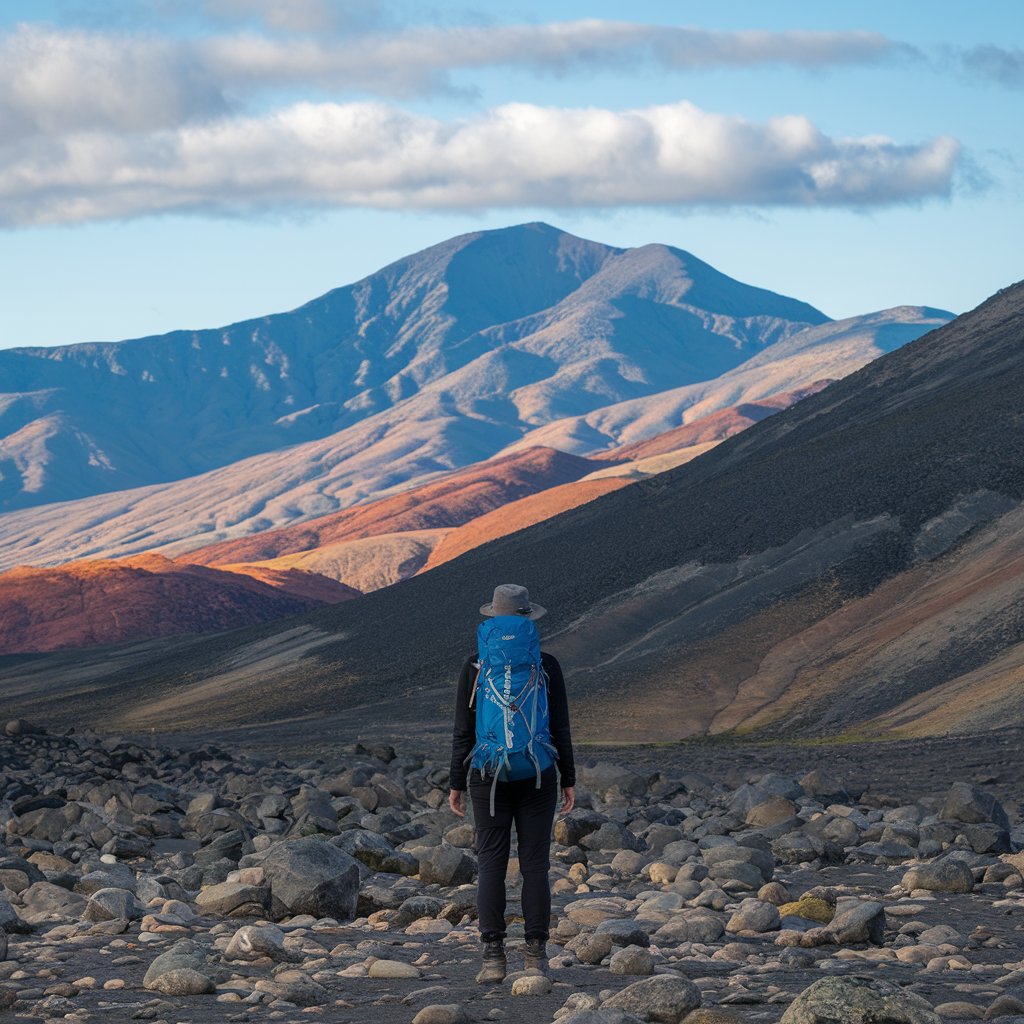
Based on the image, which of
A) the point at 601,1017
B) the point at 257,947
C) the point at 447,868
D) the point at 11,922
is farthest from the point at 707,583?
the point at 601,1017

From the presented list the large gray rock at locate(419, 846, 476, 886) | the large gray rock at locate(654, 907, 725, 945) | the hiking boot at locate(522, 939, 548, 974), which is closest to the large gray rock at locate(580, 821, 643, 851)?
the large gray rock at locate(419, 846, 476, 886)

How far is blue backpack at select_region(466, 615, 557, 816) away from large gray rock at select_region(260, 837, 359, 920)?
11.6 feet

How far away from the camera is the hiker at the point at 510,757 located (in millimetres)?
9930

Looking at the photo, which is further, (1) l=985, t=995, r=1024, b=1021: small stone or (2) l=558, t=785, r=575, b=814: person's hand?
(2) l=558, t=785, r=575, b=814: person's hand

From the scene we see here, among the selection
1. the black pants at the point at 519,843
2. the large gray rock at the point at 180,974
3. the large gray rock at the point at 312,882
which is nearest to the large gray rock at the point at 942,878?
the large gray rock at the point at 312,882

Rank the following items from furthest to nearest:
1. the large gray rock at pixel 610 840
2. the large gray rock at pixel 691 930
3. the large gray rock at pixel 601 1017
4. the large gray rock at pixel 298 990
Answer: the large gray rock at pixel 610 840
the large gray rock at pixel 691 930
the large gray rock at pixel 298 990
the large gray rock at pixel 601 1017

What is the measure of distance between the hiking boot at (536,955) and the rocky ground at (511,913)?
167 mm

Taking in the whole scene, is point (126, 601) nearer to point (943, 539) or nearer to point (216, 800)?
point (943, 539)

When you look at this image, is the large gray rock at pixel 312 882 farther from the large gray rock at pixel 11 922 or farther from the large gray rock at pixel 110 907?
the large gray rock at pixel 11 922

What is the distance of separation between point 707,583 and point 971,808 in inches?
1656

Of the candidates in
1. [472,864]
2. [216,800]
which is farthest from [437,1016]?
[216,800]

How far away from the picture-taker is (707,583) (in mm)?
60812

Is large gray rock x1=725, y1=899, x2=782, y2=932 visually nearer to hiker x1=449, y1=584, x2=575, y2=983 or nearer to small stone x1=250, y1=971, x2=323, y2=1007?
hiker x1=449, y1=584, x2=575, y2=983

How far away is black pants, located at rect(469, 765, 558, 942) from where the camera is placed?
10.1 meters
